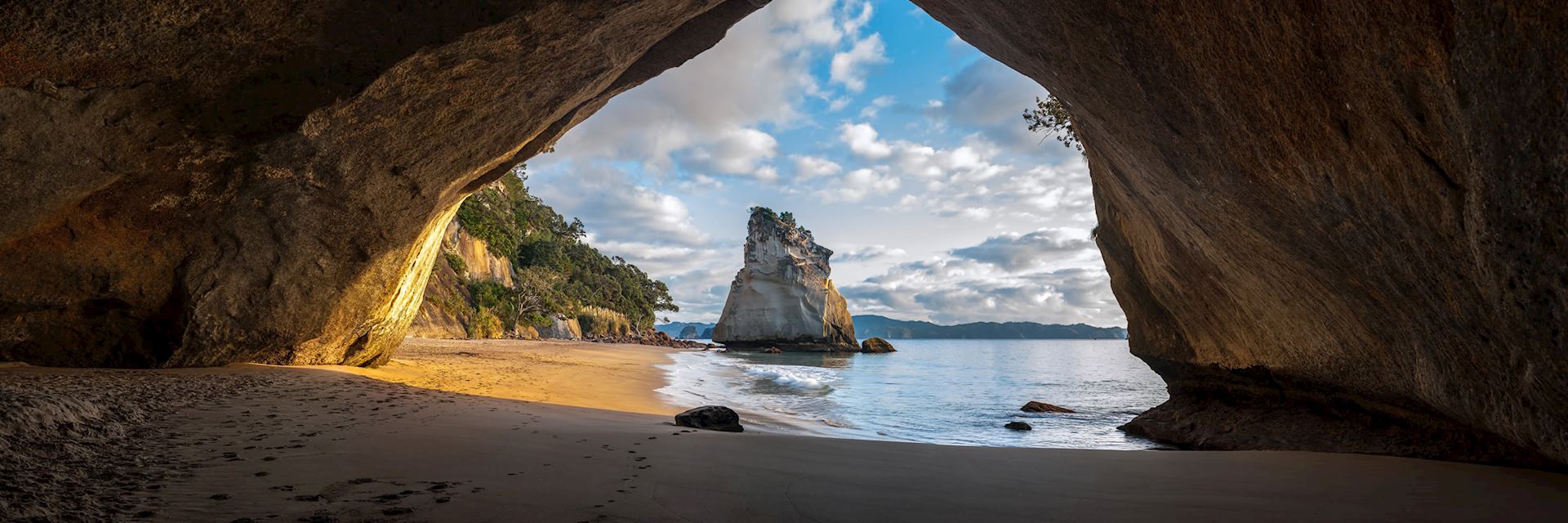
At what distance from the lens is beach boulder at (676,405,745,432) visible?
695 centimetres

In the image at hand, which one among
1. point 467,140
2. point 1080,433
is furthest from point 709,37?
point 1080,433

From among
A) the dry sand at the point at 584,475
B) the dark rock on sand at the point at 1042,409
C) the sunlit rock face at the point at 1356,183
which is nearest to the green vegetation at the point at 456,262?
the dry sand at the point at 584,475

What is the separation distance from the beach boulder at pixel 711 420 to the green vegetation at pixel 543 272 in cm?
3356

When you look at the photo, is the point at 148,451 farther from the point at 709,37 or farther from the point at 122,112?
the point at 709,37

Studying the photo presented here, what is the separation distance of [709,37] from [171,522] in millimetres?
8891

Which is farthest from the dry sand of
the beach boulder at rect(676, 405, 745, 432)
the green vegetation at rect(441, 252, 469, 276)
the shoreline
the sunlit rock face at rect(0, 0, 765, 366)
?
the green vegetation at rect(441, 252, 469, 276)

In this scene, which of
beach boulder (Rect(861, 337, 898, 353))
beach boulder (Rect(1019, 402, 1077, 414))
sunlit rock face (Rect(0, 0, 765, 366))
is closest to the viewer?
sunlit rock face (Rect(0, 0, 765, 366))

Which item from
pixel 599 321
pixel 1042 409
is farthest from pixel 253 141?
pixel 599 321

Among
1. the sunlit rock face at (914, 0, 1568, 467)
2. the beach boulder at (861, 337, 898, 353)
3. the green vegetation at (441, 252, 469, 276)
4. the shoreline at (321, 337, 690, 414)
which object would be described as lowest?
the beach boulder at (861, 337, 898, 353)

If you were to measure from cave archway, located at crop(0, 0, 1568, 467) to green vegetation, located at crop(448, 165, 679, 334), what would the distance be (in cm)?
2911

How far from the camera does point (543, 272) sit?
45375 mm

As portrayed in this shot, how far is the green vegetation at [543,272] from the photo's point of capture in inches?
1548

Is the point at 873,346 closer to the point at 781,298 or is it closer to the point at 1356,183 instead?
the point at 781,298

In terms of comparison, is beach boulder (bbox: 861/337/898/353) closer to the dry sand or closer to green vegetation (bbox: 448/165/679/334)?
green vegetation (bbox: 448/165/679/334)
